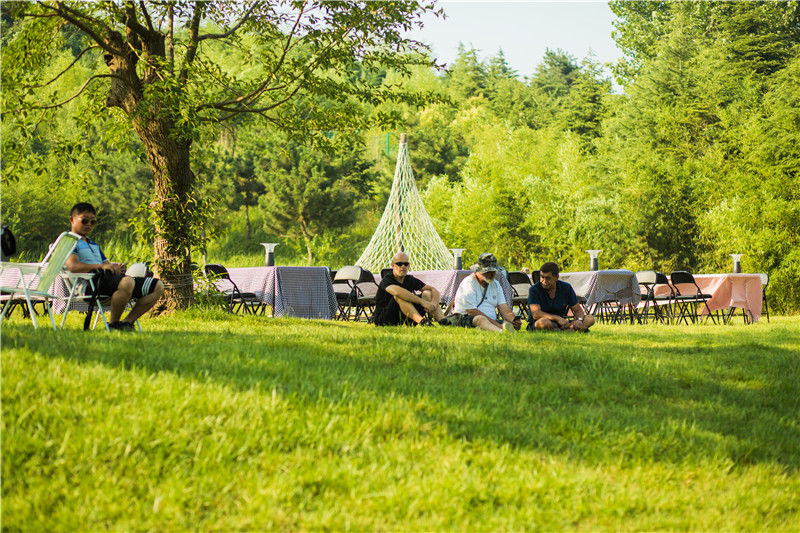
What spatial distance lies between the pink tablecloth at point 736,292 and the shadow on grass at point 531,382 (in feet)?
23.2

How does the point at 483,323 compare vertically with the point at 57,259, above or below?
below

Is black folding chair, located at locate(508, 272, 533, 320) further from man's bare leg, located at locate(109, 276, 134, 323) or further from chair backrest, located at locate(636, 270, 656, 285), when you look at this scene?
man's bare leg, located at locate(109, 276, 134, 323)

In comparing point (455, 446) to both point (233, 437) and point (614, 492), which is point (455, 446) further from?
point (233, 437)

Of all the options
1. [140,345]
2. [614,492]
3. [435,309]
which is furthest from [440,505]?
[435,309]

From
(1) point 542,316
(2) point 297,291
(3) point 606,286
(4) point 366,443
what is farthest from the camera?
(3) point 606,286

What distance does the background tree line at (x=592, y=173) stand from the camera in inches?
709

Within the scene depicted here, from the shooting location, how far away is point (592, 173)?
26578mm

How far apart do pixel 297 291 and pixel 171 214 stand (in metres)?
2.16

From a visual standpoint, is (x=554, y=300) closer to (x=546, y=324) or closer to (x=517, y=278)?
(x=546, y=324)

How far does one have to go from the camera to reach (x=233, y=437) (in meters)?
2.93

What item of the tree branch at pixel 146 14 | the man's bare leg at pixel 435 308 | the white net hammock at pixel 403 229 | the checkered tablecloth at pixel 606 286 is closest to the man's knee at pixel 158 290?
the man's bare leg at pixel 435 308

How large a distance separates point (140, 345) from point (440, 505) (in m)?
2.32

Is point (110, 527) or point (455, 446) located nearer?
point (110, 527)

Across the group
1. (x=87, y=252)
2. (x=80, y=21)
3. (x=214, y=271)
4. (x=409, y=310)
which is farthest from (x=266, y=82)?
(x=87, y=252)
